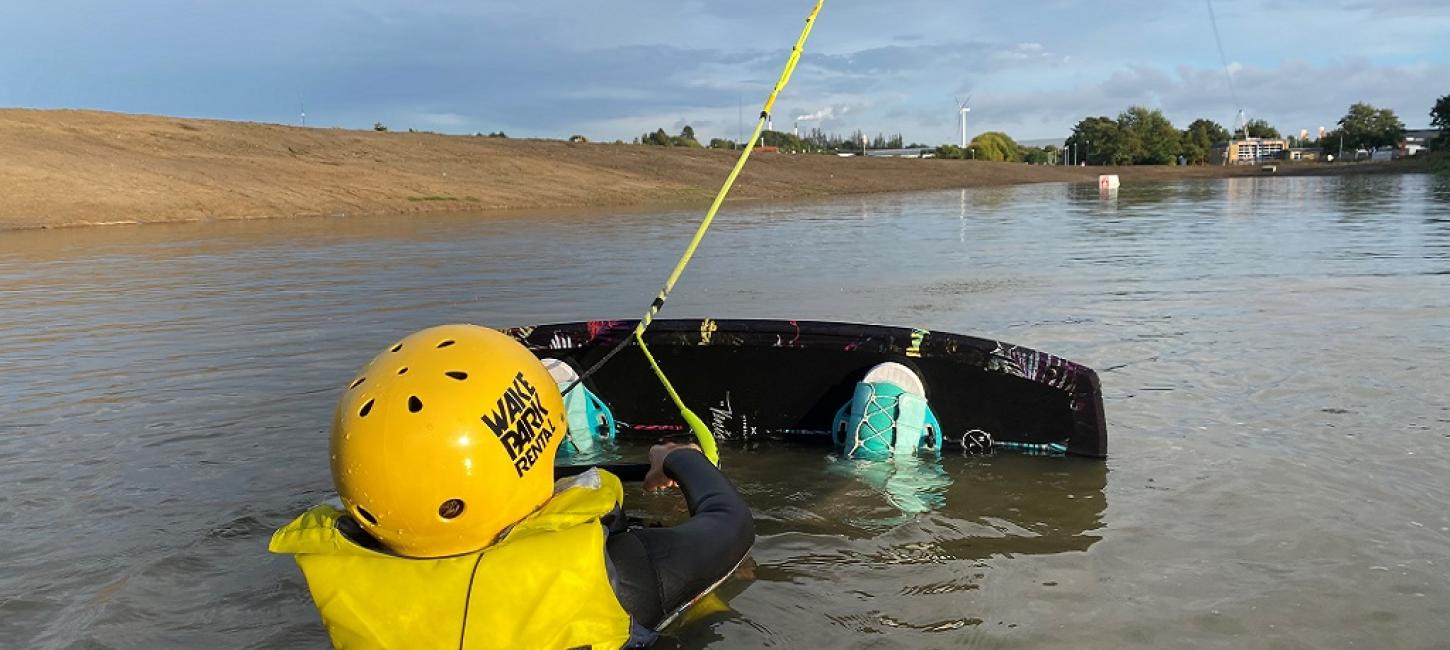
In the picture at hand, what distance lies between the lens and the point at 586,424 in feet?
19.7

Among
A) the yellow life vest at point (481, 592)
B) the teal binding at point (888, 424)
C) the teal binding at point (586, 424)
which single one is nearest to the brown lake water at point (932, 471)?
the teal binding at point (888, 424)

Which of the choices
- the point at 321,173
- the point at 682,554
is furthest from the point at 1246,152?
the point at 682,554

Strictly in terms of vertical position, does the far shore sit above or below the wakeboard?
above

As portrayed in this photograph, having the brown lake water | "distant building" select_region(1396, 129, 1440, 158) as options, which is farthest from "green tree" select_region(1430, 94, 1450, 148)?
the brown lake water

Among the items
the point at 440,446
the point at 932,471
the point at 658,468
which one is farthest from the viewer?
the point at 932,471

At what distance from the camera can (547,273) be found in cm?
1497

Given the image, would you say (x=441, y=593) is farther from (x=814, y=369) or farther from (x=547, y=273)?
(x=547, y=273)

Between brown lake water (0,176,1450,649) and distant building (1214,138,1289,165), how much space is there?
368 feet

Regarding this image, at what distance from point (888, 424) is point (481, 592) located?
325cm

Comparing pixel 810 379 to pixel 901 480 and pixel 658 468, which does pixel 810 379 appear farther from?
pixel 658 468

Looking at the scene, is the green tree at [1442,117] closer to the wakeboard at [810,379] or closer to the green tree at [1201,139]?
the green tree at [1201,139]

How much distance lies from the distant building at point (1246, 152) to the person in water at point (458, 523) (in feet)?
396

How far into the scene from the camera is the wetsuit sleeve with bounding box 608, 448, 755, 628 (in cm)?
293

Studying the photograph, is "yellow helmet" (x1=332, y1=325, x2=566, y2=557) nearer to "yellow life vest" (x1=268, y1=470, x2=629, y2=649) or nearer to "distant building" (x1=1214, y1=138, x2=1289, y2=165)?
"yellow life vest" (x1=268, y1=470, x2=629, y2=649)
